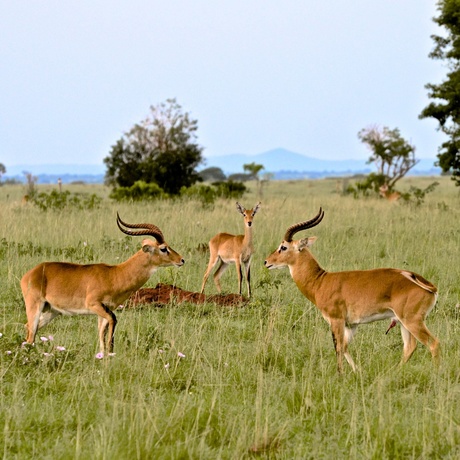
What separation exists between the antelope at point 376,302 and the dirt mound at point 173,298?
2.44 m

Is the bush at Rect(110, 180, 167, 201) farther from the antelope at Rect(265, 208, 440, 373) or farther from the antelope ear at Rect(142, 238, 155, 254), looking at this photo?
the antelope at Rect(265, 208, 440, 373)

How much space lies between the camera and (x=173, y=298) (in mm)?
9016

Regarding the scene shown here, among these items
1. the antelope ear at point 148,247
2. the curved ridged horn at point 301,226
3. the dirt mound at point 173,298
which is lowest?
the dirt mound at point 173,298

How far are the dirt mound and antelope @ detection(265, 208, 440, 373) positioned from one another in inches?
96.0

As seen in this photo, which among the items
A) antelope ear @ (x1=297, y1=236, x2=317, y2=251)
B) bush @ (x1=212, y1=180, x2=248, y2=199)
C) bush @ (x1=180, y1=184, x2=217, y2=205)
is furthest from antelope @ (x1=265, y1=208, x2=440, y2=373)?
bush @ (x1=212, y1=180, x2=248, y2=199)

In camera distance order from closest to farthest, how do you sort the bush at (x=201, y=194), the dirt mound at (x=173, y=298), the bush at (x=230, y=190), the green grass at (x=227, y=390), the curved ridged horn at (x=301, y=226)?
the green grass at (x=227, y=390) → the curved ridged horn at (x=301, y=226) → the dirt mound at (x=173, y=298) → the bush at (x=201, y=194) → the bush at (x=230, y=190)

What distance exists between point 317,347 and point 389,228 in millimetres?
9310

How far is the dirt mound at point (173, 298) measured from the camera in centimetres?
887

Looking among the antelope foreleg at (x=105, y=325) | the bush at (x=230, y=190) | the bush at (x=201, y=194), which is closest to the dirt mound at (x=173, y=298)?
the antelope foreleg at (x=105, y=325)

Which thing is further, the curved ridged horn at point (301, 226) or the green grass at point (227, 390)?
the curved ridged horn at point (301, 226)

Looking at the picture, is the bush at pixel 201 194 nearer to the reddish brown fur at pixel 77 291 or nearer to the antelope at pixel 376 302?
the reddish brown fur at pixel 77 291

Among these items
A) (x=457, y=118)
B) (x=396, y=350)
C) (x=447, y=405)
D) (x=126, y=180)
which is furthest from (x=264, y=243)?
(x=126, y=180)

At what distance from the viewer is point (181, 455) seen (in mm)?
4297

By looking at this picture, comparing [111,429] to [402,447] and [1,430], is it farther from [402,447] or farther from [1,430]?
[402,447]
